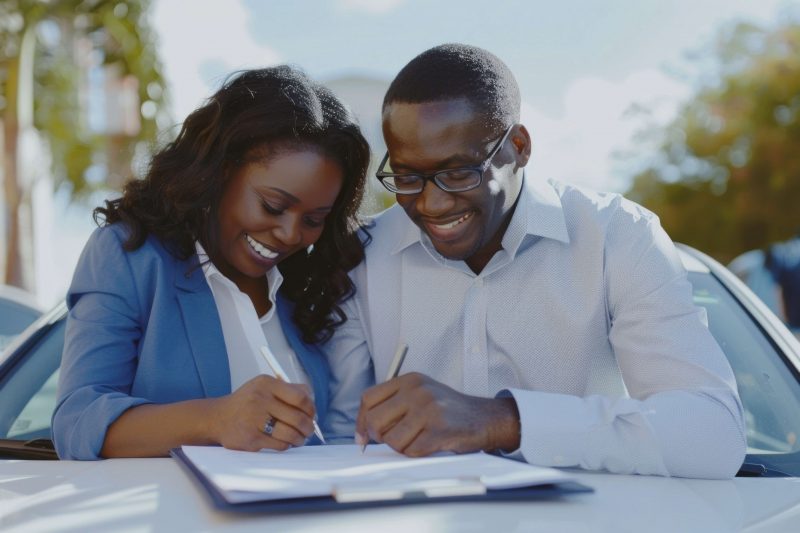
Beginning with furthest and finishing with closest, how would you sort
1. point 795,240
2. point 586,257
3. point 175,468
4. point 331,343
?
point 795,240 → point 331,343 → point 586,257 → point 175,468

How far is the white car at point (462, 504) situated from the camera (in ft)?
4.44

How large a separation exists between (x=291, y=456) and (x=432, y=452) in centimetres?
27

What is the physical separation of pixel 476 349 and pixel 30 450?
1.12 m

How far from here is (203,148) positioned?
259 centimetres

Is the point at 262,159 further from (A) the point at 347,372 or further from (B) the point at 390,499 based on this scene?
(B) the point at 390,499

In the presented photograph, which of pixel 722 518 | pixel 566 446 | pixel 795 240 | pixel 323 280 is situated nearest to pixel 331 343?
pixel 323 280

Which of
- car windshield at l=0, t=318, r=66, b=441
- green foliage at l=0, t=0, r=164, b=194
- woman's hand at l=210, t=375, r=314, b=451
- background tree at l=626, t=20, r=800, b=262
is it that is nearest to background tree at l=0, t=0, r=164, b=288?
green foliage at l=0, t=0, r=164, b=194

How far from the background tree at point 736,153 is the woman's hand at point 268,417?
19.3 metres

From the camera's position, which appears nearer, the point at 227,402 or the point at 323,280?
the point at 227,402

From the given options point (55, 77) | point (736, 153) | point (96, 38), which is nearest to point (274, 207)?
point (96, 38)

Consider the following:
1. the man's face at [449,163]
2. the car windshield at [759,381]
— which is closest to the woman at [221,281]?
the man's face at [449,163]

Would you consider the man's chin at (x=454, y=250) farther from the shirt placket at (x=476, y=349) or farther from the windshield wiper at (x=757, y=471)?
the windshield wiper at (x=757, y=471)

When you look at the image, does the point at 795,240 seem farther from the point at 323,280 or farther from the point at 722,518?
the point at 722,518

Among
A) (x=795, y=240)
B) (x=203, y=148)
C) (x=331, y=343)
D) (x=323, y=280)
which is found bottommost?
(x=795, y=240)
